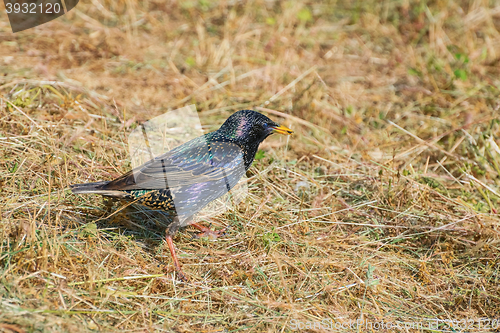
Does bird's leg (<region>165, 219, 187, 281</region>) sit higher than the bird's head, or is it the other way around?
the bird's head

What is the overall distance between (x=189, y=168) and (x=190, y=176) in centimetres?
7

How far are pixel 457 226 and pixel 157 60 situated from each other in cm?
445

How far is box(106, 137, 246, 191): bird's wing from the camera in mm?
3746

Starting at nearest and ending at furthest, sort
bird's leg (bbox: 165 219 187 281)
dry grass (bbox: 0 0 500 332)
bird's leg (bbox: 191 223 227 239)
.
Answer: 1. dry grass (bbox: 0 0 500 332)
2. bird's leg (bbox: 165 219 187 281)
3. bird's leg (bbox: 191 223 227 239)

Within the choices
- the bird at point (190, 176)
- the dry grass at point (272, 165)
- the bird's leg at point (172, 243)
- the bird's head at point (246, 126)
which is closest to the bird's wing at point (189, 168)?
the bird at point (190, 176)

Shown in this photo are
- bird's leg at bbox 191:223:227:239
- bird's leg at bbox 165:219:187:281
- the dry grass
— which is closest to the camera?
the dry grass

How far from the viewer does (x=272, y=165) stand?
4930 millimetres

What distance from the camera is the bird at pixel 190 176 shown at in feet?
12.3

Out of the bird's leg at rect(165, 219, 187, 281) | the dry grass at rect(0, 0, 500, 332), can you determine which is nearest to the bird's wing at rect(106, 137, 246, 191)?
the bird's leg at rect(165, 219, 187, 281)

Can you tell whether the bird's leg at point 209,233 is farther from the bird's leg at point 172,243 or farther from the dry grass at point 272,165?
the bird's leg at point 172,243

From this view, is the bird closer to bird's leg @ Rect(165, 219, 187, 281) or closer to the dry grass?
bird's leg @ Rect(165, 219, 187, 281)

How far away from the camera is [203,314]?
3357 millimetres

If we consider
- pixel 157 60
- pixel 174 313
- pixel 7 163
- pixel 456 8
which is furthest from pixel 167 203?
pixel 456 8

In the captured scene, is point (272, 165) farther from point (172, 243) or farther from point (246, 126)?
point (172, 243)
